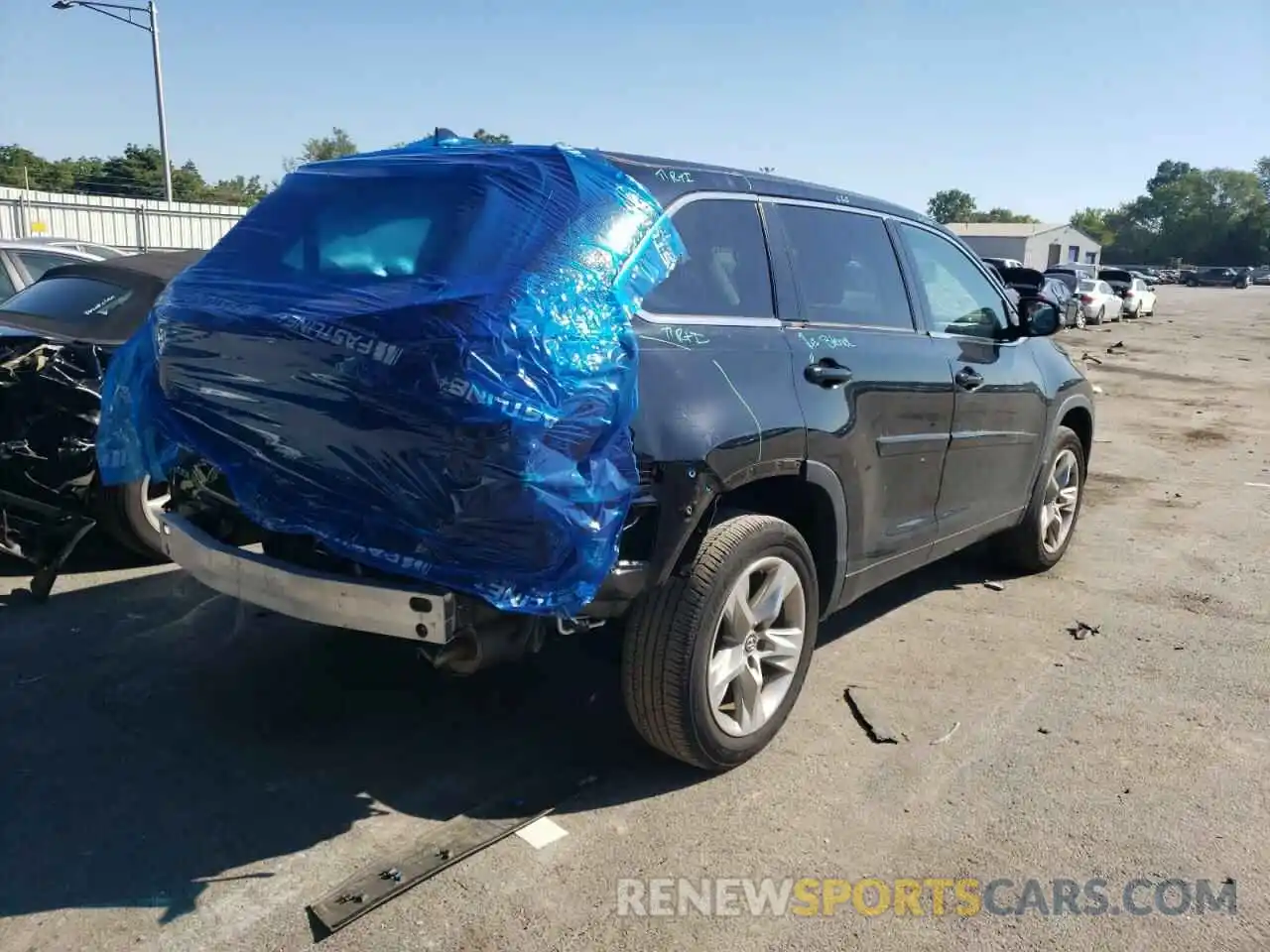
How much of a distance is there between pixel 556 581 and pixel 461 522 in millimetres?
293

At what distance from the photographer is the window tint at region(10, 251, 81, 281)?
812 centimetres

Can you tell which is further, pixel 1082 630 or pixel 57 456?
pixel 57 456

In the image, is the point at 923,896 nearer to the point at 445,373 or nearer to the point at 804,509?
the point at 804,509

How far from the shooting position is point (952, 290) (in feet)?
15.5

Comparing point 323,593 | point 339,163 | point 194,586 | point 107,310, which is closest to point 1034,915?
point 323,593

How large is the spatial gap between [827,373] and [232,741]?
8.05 feet

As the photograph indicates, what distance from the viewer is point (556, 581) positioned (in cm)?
268

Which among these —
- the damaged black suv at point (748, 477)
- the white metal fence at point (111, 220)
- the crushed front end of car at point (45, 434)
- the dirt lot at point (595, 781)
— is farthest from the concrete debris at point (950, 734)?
the white metal fence at point (111, 220)

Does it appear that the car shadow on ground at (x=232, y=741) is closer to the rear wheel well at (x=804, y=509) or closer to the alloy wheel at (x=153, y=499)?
the alloy wheel at (x=153, y=499)

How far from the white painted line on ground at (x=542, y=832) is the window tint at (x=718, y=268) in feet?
5.25

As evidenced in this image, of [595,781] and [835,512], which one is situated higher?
[835,512]

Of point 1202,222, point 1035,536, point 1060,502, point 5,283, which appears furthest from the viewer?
point 1202,222

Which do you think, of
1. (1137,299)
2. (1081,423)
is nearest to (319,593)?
(1081,423)

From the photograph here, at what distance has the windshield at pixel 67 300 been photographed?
5.55 metres
